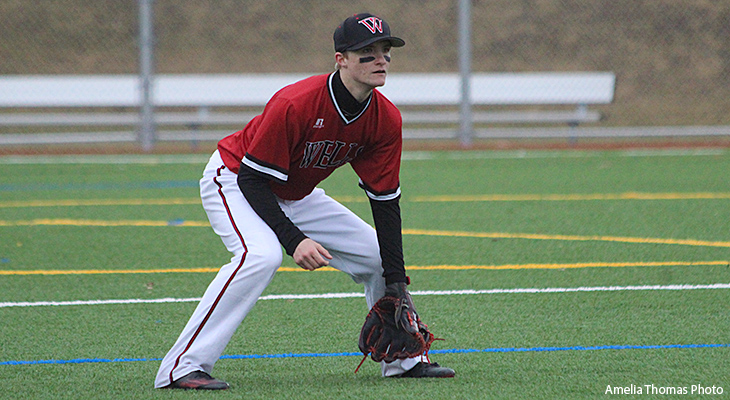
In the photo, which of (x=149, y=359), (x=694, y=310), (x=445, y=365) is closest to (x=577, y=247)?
(x=694, y=310)

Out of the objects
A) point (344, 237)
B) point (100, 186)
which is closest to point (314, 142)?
point (344, 237)

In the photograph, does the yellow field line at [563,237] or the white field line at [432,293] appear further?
the yellow field line at [563,237]

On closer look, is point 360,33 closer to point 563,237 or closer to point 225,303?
point 225,303

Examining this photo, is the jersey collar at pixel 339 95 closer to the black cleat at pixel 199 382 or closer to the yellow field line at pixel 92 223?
the black cleat at pixel 199 382

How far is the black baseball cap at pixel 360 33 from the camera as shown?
3.43 metres

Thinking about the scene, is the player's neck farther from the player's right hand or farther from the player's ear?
the player's right hand

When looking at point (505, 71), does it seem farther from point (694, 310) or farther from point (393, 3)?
point (694, 310)

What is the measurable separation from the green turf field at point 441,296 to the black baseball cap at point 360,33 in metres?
1.28

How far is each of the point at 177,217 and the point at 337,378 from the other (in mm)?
4572

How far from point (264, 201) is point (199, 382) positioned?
27.9 inches

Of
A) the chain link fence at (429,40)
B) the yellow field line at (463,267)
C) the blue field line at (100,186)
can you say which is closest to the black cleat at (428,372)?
the yellow field line at (463,267)

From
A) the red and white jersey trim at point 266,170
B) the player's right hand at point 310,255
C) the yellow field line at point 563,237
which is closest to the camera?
the player's right hand at point 310,255

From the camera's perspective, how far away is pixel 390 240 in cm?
371

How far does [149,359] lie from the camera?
3908 millimetres
